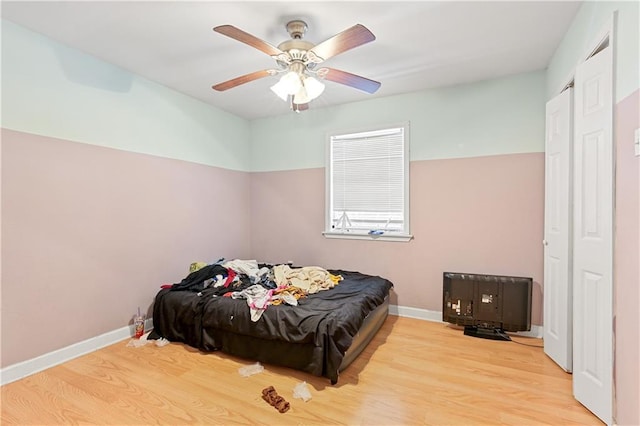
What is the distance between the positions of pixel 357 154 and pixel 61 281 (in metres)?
3.25

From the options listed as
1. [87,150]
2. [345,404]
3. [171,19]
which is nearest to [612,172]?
[345,404]

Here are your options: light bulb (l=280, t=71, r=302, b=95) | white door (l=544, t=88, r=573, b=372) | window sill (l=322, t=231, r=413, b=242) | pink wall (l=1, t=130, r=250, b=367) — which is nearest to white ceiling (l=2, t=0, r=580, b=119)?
light bulb (l=280, t=71, r=302, b=95)

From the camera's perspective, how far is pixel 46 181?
2.33m

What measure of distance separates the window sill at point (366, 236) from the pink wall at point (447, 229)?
6 cm

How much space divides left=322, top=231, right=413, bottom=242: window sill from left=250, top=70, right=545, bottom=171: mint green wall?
0.93 m

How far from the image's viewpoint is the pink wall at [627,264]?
1389 mm

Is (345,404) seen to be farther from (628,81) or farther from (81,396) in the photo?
(628,81)

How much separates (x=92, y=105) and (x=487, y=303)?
4.18 m

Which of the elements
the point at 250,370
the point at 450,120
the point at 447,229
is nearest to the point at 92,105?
the point at 250,370

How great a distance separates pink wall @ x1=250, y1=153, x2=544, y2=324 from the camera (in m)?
2.94

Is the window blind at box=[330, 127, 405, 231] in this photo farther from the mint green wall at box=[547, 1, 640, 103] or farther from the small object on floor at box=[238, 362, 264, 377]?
the small object on floor at box=[238, 362, 264, 377]

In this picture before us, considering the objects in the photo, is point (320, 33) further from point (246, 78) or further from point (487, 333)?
point (487, 333)

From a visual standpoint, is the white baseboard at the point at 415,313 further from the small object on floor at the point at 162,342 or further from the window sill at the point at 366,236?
the small object on floor at the point at 162,342

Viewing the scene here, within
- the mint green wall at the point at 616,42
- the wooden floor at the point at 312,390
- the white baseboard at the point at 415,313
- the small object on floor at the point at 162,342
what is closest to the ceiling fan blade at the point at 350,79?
the mint green wall at the point at 616,42
